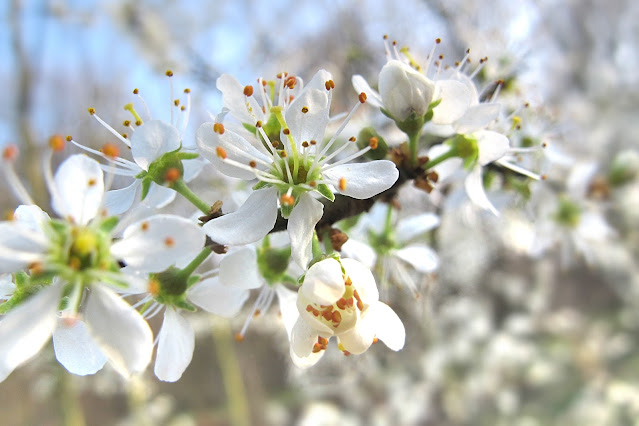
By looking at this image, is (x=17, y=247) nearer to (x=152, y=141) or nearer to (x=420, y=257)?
(x=152, y=141)

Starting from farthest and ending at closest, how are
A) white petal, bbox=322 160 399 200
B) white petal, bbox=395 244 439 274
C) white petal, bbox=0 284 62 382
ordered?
white petal, bbox=395 244 439 274
white petal, bbox=322 160 399 200
white petal, bbox=0 284 62 382

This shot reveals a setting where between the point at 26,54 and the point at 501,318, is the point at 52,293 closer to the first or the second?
the point at 26,54

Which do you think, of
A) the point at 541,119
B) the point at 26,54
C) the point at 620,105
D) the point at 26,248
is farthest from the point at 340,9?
the point at 620,105

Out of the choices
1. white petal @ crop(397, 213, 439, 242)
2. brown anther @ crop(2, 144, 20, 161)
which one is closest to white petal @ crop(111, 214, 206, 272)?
brown anther @ crop(2, 144, 20, 161)

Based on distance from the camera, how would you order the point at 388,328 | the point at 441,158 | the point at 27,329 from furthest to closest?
the point at 441,158 < the point at 388,328 < the point at 27,329

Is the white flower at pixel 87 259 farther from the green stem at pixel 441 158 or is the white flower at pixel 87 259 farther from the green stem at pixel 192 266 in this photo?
the green stem at pixel 441 158

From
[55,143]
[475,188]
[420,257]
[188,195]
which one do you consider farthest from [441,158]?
[55,143]

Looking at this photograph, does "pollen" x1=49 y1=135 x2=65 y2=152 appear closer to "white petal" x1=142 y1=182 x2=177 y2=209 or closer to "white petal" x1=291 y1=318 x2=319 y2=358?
"white petal" x1=142 y1=182 x2=177 y2=209
